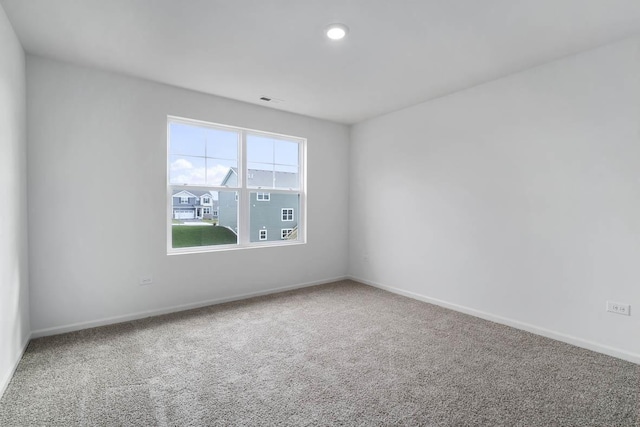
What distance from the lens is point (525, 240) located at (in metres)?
3.14

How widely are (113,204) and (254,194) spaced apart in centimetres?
168

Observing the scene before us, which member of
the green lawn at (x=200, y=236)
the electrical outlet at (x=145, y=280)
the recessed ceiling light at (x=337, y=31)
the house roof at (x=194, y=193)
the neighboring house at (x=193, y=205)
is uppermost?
the recessed ceiling light at (x=337, y=31)

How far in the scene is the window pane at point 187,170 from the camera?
3697 mm

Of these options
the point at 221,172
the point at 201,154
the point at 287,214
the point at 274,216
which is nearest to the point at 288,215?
the point at 287,214

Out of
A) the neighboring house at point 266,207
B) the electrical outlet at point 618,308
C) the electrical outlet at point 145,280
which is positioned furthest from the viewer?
the neighboring house at point 266,207

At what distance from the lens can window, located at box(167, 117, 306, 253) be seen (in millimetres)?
3764

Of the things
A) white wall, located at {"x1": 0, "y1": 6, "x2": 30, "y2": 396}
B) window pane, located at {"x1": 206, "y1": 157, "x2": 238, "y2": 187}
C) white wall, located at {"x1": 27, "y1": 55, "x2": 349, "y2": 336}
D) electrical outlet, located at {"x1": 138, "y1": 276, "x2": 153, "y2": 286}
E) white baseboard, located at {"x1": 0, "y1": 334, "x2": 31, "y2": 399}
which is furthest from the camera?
window pane, located at {"x1": 206, "y1": 157, "x2": 238, "y2": 187}

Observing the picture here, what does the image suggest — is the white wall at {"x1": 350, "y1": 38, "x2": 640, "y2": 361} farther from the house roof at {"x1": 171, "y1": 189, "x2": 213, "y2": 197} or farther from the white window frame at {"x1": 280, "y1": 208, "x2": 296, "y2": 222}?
the house roof at {"x1": 171, "y1": 189, "x2": 213, "y2": 197}

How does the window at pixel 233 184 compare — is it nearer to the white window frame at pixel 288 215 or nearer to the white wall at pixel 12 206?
the white window frame at pixel 288 215

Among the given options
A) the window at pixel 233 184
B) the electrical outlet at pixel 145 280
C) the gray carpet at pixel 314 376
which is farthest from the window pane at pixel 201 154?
the gray carpet at pixel 314 376

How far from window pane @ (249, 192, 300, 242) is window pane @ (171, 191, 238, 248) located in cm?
27

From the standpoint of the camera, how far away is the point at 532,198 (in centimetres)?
308

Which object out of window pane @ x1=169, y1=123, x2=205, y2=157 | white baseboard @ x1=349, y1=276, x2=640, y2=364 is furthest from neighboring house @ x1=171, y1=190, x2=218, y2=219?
white baseboard @ x1=349, y1=276, x2=640, y2=364

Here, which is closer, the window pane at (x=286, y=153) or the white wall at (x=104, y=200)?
the white wall at (x=104, y=200)
